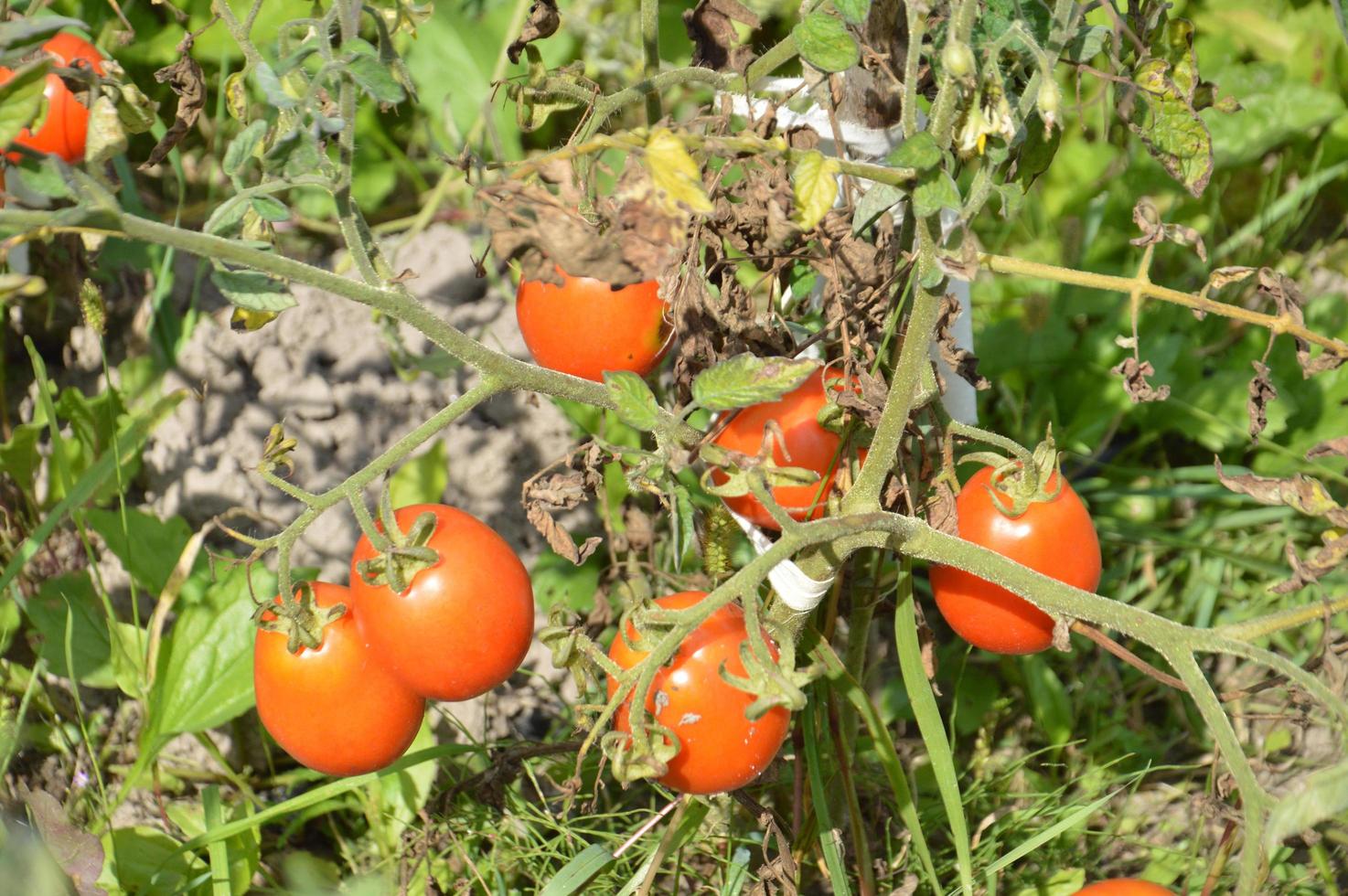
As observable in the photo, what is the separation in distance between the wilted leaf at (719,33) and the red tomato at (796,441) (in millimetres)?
362

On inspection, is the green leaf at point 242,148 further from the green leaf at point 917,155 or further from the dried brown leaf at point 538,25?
the green leaf at point 917,155

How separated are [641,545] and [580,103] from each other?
2.25 feet

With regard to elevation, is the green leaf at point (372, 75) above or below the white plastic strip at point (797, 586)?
above

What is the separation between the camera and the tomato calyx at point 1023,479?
Answer: 4.17ft

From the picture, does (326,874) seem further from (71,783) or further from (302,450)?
(302,450)

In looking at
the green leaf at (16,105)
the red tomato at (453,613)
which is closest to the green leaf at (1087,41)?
the red tomato at (453,613)

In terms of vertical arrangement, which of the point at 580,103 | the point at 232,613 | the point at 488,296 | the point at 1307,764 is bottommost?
the point at 1307,764

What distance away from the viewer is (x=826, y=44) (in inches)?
44.8

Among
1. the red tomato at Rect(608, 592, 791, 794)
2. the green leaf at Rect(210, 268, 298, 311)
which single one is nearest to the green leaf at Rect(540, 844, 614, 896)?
the red tomato at Rect(608, 592, 791, 794)

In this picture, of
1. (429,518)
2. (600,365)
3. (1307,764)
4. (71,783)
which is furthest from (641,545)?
(1307,764)

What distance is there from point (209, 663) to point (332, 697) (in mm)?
513

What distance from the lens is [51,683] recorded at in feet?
6.39

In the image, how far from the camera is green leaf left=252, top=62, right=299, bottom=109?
1081 millimetres

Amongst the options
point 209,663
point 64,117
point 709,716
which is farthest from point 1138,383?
point 64,117
